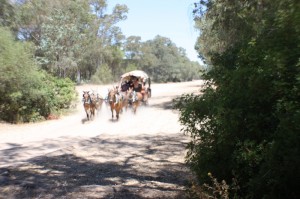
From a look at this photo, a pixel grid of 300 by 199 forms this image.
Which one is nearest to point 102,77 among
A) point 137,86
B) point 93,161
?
point 137,86

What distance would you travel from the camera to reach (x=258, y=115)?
4.88 m

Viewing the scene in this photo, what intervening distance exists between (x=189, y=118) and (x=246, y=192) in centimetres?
169

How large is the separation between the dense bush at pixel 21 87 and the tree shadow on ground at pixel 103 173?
6539 millimetres

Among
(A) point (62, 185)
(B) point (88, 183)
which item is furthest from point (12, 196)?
(B) point (88, 183)

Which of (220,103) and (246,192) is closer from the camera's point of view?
(246,192)

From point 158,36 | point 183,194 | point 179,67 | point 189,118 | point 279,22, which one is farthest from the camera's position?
Result: point 158,36

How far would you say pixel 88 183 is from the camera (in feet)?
27.0

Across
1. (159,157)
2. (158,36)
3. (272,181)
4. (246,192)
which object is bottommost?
(159,157)

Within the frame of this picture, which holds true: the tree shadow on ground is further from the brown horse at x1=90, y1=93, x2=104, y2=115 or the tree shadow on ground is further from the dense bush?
the dense bush

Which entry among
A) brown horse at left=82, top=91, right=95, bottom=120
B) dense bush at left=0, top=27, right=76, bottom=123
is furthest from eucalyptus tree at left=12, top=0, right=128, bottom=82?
brown horse at left=82, top=91, right=95, bottom=120

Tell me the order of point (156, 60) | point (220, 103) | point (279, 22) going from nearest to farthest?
point (279, 22) → point (220, 103) → point (156, 60)

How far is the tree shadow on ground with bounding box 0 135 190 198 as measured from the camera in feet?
24.6

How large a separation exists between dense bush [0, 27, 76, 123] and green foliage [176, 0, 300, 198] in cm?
1365

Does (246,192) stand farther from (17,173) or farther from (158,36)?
(158,36)
